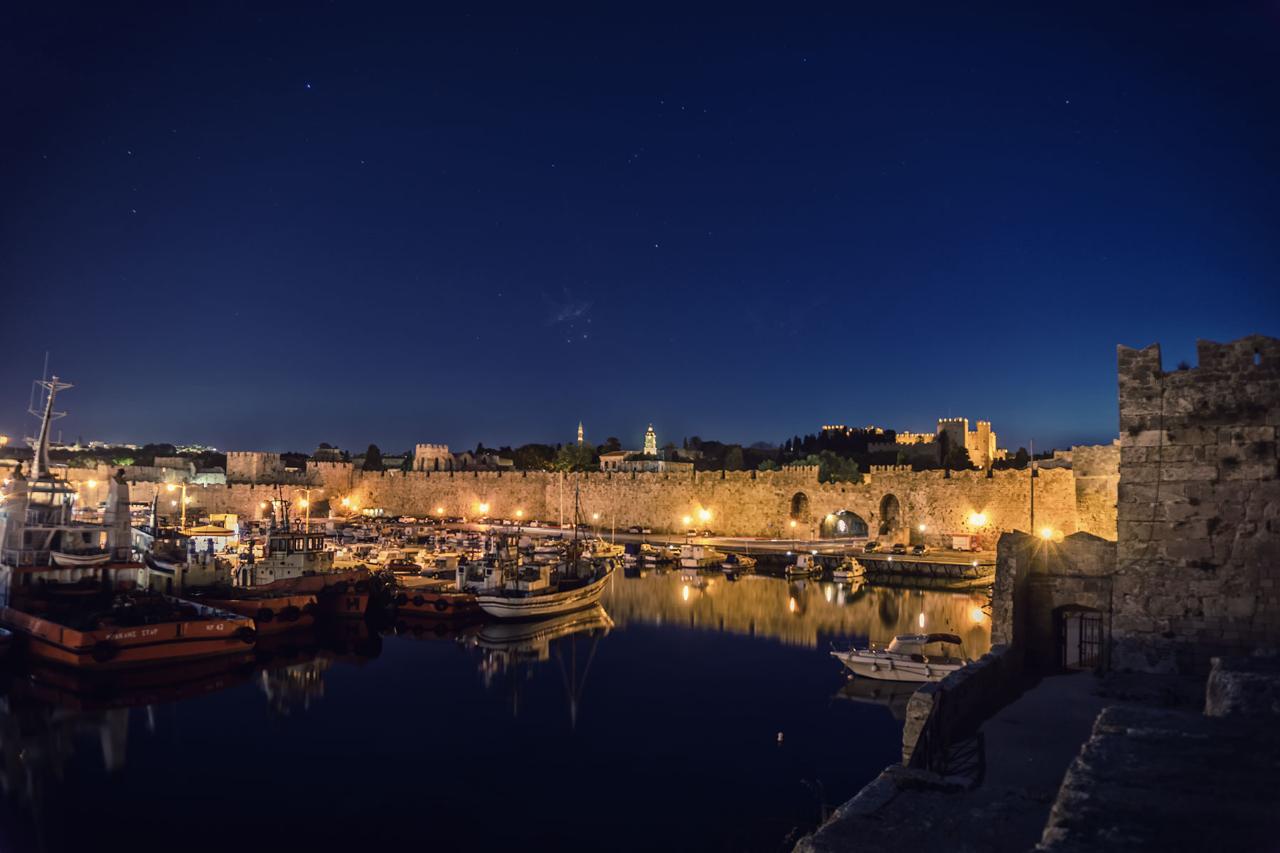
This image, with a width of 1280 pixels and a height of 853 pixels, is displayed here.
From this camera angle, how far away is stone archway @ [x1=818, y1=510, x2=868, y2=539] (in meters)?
38.0

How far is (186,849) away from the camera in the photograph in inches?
357

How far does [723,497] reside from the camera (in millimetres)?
39000

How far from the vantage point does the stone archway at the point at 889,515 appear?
34531 millimetres

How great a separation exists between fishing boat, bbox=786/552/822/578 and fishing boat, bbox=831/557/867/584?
65cm

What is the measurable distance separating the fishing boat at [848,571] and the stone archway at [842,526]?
8.08 meters

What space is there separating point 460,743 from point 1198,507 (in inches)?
390

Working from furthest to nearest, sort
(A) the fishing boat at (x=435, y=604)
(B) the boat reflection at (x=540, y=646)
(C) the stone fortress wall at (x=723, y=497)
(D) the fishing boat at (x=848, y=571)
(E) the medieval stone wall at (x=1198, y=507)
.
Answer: (C) the stone fortress wall at (x=723, y=497)
(D) the fishing boat at (x=848, y=571)
(A) the fishing boat at (x=435, y=604)
(B) the boat reflection at (x=540, y=646)
(E) the medieval stone wall at (x=1198, y=507)

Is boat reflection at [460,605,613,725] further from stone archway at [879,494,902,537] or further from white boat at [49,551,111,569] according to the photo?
stone archway at [879,494,902,537]

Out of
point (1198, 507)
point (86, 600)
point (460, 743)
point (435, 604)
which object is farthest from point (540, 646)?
point (1198, 507)

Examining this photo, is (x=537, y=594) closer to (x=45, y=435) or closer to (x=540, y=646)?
(x=540, y=646)

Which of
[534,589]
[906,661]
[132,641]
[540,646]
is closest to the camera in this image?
[906,661]

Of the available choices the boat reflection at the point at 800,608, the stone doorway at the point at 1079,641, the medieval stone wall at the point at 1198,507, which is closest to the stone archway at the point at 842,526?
the boat reflection at the point at 800,608

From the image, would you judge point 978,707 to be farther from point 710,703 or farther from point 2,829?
point 2,829

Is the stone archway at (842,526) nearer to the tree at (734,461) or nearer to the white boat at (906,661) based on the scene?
the white boat at (906,661)
